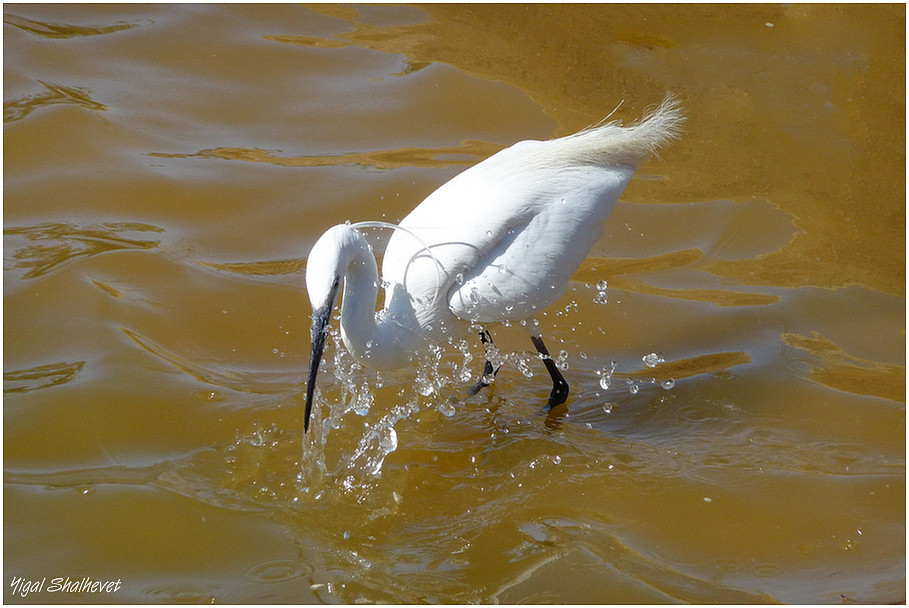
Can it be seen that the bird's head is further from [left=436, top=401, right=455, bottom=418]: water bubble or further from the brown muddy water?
[left=436, top=401, right=455, bottom=418]: water bubble

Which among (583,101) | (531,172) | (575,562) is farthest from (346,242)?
(583,101)

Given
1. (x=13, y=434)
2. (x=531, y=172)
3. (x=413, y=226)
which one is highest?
(x=531, y=172)

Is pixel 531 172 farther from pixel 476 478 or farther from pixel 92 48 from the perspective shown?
pixel 92 48

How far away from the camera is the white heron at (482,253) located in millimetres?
3908

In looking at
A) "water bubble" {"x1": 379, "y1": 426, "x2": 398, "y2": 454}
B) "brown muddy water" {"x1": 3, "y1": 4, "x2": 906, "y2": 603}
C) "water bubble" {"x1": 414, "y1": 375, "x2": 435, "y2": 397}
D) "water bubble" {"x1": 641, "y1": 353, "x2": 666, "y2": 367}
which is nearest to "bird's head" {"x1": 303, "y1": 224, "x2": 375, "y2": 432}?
"water bubble" {"x1": 379, "y1": 426, "x2": 398, "y2": 454}

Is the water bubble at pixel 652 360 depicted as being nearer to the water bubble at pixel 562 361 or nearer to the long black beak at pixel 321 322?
the water bubble at pixel 562 361

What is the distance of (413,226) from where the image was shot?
419 cm

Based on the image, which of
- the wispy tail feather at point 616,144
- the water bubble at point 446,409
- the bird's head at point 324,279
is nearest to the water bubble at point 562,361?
the water bubble at point 446,409

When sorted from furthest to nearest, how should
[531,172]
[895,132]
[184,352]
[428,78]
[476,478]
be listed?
[428,78] → [895,132] → [184,352] → [531,172] → [476,478]

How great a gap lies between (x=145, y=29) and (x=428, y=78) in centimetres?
251
